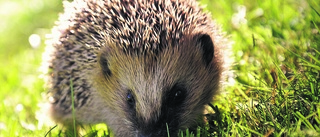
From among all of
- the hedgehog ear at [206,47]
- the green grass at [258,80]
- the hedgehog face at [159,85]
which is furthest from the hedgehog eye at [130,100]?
the hedgehog ear at [206,47]

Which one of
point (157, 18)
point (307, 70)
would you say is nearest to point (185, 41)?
point (157, 18)

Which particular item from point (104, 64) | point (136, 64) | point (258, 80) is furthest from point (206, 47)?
point (104, 64)

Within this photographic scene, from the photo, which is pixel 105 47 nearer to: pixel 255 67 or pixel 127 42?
pixel 127 42

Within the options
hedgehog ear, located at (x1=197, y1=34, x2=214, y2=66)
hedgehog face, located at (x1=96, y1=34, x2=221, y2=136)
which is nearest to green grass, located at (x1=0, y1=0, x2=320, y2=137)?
hedgehog face, located at (x1=96, y1=34, x2=221, y2=136)

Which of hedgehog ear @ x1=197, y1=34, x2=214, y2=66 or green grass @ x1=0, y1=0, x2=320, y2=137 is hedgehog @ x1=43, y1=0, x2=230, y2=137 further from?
green grass @ x1=0, y1=0, x2=320, y2=137

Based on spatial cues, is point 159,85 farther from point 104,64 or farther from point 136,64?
point 104,64

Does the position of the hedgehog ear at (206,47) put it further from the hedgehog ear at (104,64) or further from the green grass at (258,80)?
the hedgehog ear at (104,64)

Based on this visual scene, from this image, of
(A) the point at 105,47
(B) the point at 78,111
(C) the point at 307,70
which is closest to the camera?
(C) the point at 307,70
